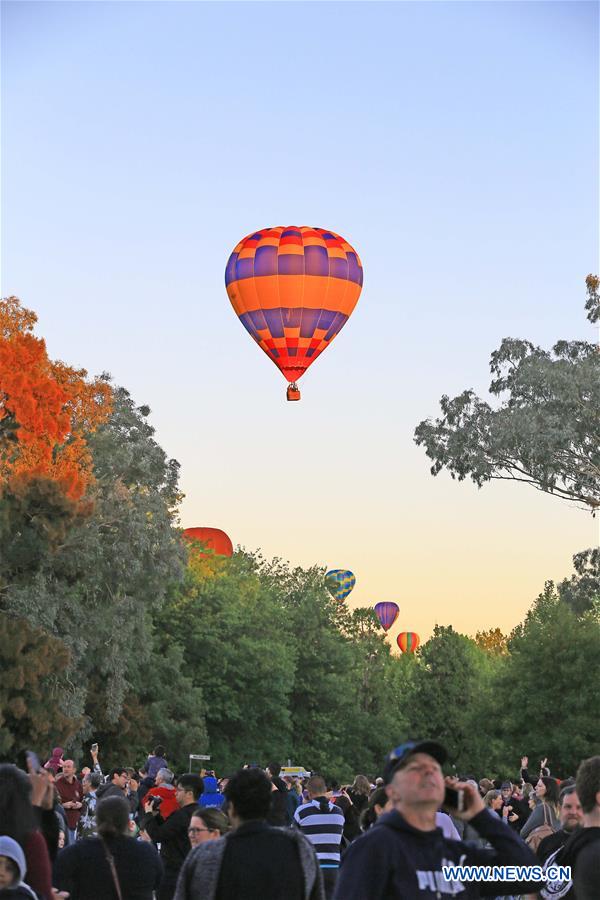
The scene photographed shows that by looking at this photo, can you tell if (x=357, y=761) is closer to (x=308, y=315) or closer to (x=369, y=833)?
(x=308, y=315)

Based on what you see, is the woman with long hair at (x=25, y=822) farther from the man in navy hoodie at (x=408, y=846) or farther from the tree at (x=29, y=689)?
the tree at (x=29, y=689)

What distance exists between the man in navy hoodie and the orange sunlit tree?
40.2 m

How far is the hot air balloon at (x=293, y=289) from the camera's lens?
41.2 metres

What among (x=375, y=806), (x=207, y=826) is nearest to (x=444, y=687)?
(x=375, y=806)

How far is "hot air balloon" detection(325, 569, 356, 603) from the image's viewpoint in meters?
89.1

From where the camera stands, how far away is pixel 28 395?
47.8 meters

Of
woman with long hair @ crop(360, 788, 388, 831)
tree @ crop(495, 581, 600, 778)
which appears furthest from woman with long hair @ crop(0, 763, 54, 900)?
tree @ crop(495, 581, 600, 778)

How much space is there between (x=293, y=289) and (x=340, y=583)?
5184 cm

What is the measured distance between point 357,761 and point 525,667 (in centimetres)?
2018

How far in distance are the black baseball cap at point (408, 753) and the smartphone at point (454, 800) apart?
6.8 inches

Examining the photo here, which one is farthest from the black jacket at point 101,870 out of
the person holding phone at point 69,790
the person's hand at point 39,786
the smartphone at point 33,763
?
the person holding phone at point 69,790

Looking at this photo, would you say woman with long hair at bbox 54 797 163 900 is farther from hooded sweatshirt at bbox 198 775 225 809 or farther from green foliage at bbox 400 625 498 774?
green foliage at bbox 400 625 498 774

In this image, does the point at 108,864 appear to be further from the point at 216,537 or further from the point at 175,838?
the point at 216,537

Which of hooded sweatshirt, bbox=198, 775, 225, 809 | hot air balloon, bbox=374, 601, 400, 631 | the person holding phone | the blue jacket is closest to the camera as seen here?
the blue jacket
